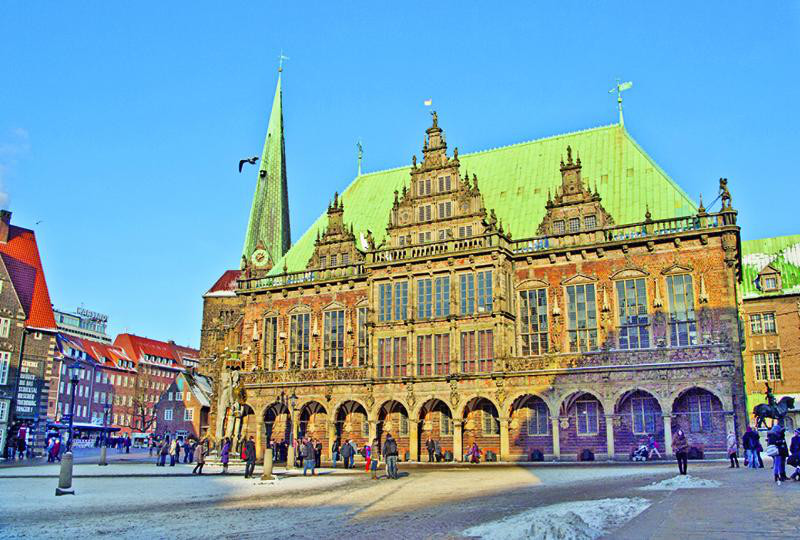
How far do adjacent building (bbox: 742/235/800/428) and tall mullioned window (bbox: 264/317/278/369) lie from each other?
33763 millimetres

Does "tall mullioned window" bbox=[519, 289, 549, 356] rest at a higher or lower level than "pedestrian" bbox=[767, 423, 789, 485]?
higher

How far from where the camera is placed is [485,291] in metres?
40.8

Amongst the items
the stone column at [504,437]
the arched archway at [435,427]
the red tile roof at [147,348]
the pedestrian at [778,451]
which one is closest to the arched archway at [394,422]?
the arched archway at [435,427]

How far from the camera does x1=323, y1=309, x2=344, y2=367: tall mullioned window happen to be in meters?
46.5

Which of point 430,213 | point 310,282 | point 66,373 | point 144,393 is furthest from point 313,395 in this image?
point 144,393

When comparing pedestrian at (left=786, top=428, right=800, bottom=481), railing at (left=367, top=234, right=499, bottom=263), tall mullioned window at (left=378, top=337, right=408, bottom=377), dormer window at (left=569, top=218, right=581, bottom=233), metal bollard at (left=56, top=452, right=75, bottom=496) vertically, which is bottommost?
metal bollard at (left=56, top=452, right=75, bottom=496)

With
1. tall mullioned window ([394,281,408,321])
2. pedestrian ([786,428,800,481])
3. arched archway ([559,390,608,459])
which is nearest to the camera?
pedestrian ([786,428,800,481])

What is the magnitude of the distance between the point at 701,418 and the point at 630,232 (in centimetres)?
1028

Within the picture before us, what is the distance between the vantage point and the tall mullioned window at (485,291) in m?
40.5

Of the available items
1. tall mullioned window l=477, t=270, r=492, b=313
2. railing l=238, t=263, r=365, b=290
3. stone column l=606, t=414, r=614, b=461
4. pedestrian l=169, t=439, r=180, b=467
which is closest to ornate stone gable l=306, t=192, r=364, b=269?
railing l=238, t=263, r=365, b=290

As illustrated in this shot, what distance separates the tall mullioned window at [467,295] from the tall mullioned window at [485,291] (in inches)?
16.8

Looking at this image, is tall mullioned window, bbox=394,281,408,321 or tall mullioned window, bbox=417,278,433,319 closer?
tall mullioned window, bbox=417,278,433,319

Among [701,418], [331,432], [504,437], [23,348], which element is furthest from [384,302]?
[23,348]

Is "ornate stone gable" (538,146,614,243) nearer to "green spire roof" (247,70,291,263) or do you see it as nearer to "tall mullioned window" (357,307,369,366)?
"tall mullioned window" (357,307,369,366)
